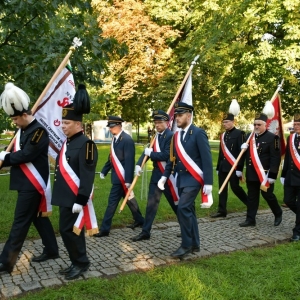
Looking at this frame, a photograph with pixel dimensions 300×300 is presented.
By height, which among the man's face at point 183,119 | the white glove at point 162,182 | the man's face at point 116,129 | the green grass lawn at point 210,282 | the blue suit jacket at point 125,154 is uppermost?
the man's face at point 183,119

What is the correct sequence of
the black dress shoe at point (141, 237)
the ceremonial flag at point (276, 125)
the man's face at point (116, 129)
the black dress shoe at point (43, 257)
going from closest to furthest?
1. the black dress shoe at point (43, 257)
2. the black dress shoe at point (141, 237)
3. the man's face at point (116, 129)
4. the ceremonial flag at point (276, 125)

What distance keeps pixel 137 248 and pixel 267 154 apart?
10.4ft

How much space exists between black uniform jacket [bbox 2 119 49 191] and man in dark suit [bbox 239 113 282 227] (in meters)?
4.06

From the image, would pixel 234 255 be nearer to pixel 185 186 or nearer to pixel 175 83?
pixel 185 186

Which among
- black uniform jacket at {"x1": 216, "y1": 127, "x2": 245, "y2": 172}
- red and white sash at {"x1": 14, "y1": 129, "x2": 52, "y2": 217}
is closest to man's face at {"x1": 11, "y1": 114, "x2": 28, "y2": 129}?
red and white sash at {"x1": 14, "y1": 129, "x2": 52, "y2": 217}

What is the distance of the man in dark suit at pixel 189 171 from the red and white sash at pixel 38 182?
175 cm

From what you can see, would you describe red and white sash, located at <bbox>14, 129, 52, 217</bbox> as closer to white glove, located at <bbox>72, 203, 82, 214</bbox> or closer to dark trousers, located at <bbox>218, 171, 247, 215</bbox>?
white glove, located at <bbox>72, 203, 82, 214</bbox>

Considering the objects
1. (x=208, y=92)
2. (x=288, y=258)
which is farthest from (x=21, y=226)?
(x=208, y=92)

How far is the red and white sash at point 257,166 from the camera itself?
7504 mm

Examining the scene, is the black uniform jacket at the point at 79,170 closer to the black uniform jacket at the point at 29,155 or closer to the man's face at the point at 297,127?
the black uniform jacket at the point at 29,155

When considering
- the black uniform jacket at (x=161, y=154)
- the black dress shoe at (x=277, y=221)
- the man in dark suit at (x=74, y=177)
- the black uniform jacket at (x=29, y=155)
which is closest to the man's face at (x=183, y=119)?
the black uniform jacket at (x=161, y=154)

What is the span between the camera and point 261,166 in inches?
301

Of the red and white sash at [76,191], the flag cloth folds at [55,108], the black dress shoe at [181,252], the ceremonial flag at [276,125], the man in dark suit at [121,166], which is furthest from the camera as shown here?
the ceremonial flag at [276,125]

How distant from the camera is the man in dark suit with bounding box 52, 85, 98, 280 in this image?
185 inches
